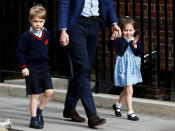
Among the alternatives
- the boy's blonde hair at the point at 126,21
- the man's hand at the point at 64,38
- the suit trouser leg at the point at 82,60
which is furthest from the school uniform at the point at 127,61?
the man's hand at the point at 64,38

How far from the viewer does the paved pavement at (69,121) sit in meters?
7.29

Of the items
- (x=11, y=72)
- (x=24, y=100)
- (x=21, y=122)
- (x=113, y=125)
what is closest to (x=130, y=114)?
(x=113, y=125)

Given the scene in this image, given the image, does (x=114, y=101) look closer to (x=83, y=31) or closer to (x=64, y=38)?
(x=83, y=31)

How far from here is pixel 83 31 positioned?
7.27m

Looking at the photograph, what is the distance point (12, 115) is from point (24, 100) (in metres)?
1.26

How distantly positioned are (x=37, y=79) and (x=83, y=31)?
0.71 meters

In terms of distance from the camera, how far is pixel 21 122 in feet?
25.0

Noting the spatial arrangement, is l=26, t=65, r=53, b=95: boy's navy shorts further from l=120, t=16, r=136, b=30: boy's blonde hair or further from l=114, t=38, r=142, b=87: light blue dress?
l=120, t=16, r=136, b=30: boy's blonde hair

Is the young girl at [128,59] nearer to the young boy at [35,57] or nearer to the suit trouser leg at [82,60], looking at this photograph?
the suit trouser leg at [82,60]

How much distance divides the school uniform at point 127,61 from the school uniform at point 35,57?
96cm

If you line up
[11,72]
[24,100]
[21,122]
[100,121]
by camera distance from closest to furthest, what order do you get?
[100,121]
[21,122]
[24,100]
[11,72]

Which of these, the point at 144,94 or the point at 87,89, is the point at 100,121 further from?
the point at 144,94

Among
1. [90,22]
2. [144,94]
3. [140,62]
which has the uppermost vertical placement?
[90,22]

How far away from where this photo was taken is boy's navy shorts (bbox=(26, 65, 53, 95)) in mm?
7270
